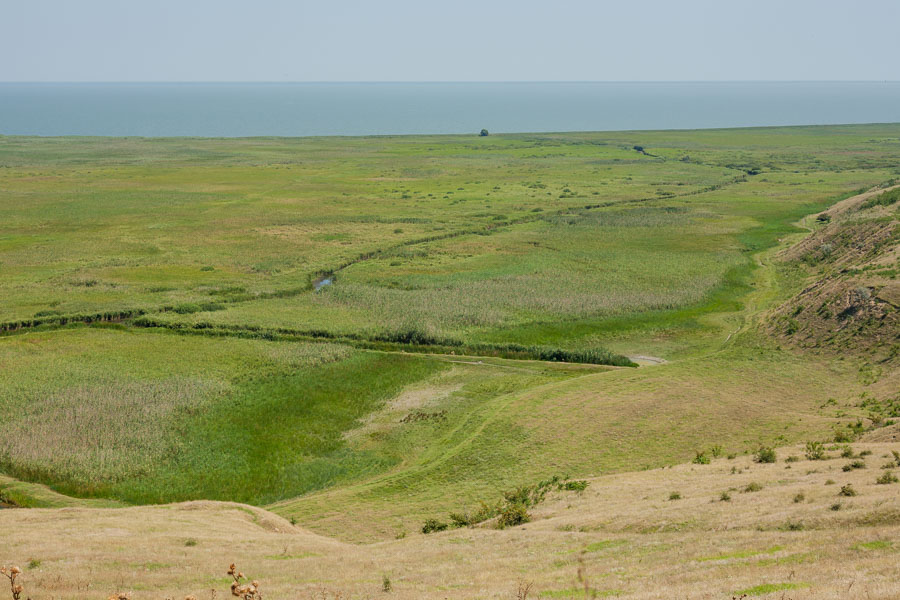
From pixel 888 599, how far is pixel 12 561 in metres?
23.9

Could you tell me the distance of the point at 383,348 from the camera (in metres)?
58.5

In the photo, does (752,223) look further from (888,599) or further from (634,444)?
(888,599)

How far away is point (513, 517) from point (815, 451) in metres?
14.4

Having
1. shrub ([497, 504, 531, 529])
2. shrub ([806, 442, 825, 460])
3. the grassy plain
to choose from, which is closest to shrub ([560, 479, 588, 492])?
the grassy plain

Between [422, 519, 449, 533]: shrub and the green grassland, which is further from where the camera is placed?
the green grassland

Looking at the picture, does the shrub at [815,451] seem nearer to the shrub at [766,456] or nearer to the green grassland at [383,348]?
the shrub at [766,456]

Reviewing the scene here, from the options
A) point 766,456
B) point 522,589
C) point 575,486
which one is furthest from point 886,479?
point 522,589

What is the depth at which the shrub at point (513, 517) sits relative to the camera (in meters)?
27.9

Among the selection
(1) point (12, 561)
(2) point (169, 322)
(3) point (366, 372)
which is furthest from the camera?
(2) point (169, 322)

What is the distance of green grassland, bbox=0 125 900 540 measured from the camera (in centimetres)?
3812

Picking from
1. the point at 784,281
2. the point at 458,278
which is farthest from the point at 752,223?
the point at 458,278

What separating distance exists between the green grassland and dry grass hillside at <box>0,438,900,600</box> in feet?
20.9

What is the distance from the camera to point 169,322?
62875 mm

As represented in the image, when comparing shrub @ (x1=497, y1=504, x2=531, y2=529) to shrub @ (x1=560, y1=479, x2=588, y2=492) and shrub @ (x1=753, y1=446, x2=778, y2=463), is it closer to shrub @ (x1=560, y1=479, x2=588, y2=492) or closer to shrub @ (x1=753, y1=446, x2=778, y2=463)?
shrub @ (x1=560, y1=479, x2=588, y2=492)
